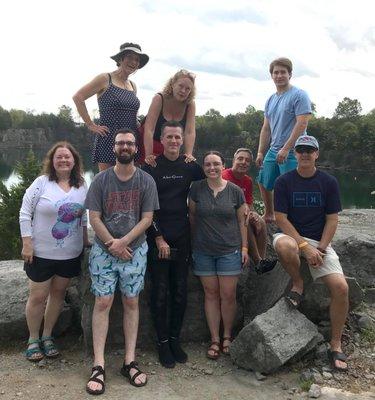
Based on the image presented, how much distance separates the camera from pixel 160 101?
20.3ft

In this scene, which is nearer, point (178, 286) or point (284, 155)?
point (178, 286)

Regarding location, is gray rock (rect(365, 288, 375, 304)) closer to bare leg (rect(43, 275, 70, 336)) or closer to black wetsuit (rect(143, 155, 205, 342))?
black wetsuit (rect(143, 155, 205, 342))

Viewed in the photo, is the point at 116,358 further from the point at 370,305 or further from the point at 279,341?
the point at 370,305

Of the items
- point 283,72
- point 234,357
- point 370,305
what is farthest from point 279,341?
point 283,72

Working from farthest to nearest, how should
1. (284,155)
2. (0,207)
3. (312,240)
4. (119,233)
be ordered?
(0,207) < (284,155) < (312,240) < (119,233)

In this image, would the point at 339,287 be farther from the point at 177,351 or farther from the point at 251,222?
the point at 177,351

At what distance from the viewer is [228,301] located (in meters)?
5.89

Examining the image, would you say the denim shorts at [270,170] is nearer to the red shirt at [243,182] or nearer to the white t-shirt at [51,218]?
the red shirt at [243,182]

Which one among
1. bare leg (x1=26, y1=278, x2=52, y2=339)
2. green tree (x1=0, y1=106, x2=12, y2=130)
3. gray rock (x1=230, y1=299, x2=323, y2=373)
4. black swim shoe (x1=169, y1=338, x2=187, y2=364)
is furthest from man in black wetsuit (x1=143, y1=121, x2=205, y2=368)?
green tree (x1=0, y1=106, x2=12, y2=130)

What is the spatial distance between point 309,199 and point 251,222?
98 centimetres

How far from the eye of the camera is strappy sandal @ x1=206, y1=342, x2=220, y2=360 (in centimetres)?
584

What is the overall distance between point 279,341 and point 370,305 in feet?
8.78

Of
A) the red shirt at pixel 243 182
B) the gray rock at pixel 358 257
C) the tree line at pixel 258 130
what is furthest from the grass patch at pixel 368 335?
the tree line at pixel 258 130

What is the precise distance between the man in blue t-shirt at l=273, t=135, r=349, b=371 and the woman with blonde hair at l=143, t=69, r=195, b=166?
1396 millimetres
